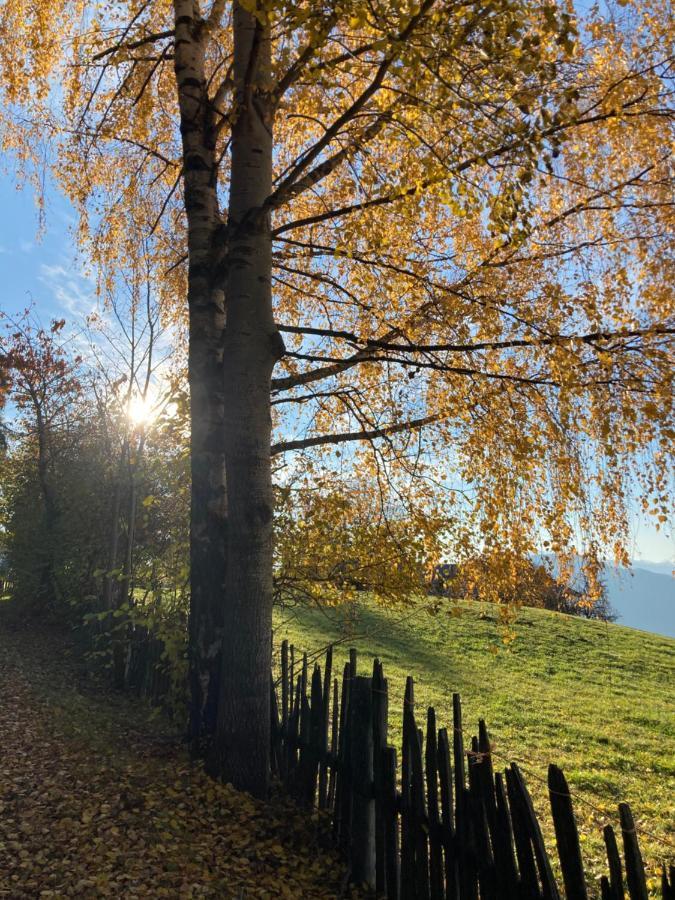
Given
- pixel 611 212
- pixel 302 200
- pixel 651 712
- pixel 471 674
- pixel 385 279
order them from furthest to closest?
pixel 471 674 < pixel 651 712 < pixel 302 200 < pixel 385 279 < pixel 611 212

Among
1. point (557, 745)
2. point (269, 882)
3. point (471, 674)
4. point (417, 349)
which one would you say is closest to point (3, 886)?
point (269, 882)

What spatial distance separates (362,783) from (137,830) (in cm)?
159

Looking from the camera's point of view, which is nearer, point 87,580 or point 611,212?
point 611,212

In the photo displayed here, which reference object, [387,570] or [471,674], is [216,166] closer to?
[387,570]

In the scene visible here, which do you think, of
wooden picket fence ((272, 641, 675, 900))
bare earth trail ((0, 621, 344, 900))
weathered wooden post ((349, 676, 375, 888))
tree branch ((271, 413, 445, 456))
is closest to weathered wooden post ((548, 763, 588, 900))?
wooden picket fence ((272, 641, 675, 900))

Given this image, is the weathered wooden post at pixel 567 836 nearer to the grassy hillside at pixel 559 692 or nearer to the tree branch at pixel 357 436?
the grassy hillside at pixel 559 692

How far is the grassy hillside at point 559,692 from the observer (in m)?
7.57

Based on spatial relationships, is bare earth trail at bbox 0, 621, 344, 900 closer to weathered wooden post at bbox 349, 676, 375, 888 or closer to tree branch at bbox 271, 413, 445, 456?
weathered wooden post at bbox 349, 676, 375, 888

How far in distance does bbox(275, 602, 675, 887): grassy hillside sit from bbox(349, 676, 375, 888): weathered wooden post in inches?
48.3

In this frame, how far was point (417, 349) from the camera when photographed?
513cm

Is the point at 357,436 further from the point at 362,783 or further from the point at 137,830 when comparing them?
the point at 137,830

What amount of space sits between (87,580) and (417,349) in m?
9.71

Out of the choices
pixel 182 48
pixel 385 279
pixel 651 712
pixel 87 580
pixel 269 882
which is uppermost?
pixel 182 48

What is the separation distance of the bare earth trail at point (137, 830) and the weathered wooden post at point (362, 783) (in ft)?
0.69
